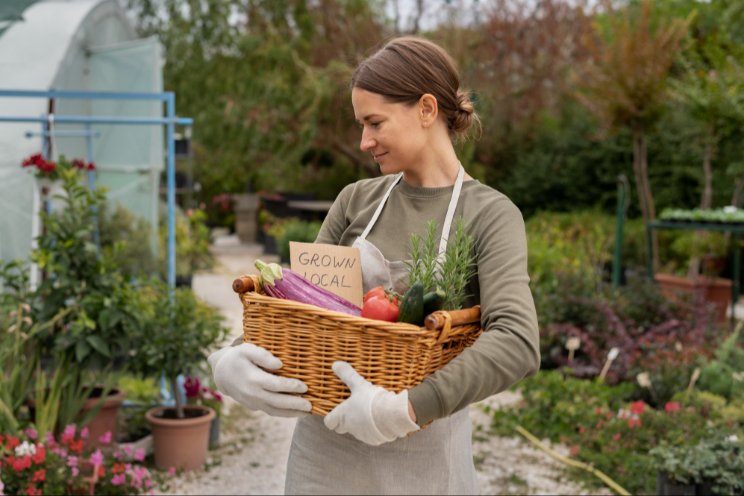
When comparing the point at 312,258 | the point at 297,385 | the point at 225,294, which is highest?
the point at 312,258

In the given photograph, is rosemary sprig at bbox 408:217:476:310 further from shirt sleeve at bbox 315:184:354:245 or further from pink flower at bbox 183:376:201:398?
pink flower at bbox 183:376:201:398

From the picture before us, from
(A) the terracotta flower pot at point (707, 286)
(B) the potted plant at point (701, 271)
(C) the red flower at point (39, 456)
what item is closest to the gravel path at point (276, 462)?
(C) the red flower at point (39, 456)

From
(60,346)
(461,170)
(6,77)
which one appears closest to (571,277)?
(60,346)

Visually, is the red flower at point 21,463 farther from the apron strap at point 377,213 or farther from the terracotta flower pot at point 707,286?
the terracotta flower pot at point 707,286

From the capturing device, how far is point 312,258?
1.64m

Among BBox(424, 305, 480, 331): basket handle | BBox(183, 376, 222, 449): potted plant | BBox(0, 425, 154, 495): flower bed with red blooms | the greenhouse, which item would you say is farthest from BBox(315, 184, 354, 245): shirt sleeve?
the greenhouse

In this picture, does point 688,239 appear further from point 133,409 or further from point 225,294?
point 133,409

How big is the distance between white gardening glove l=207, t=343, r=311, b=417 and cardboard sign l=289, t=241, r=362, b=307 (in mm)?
182

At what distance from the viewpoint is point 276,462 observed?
15.2 ft

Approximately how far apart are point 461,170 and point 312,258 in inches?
14.5

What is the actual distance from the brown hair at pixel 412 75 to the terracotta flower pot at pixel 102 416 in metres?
3.02

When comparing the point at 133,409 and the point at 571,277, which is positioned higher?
the point at 571,277

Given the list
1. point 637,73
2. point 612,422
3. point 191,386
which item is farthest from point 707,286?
point 191,386

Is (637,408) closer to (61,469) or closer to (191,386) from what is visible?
(191,386)
